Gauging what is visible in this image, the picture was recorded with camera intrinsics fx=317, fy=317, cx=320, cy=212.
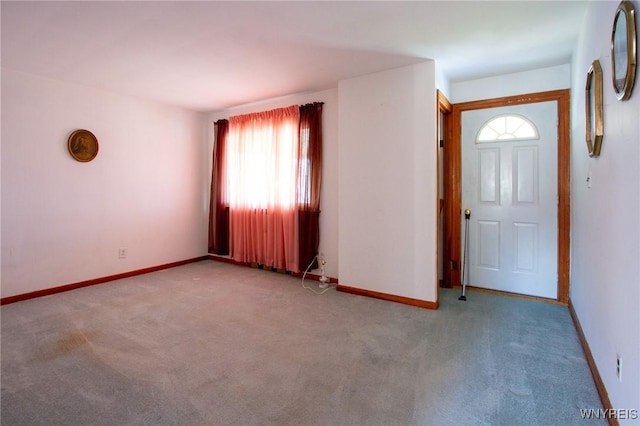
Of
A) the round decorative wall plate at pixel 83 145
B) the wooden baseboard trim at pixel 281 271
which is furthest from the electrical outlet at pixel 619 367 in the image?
the round decorative wall plate at pixel 83 145

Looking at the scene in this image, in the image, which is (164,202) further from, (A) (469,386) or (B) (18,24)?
(A) (469,386)

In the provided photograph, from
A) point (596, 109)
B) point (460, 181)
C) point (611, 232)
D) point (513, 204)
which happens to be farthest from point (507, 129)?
point (611, 232)

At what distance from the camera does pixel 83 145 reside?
386cm

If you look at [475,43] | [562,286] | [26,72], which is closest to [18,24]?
[26,72]

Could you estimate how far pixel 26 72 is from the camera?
11.1 ft

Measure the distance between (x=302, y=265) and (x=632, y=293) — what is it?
325 centimetres

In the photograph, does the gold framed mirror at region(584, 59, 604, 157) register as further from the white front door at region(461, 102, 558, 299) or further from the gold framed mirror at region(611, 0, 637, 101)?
the white front door at region(461, 102, 558, 299)

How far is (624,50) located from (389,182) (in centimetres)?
210

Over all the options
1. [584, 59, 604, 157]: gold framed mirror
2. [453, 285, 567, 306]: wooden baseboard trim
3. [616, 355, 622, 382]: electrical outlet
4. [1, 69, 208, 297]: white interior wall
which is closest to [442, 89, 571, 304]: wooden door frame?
[453, 285, 567, 306]: wooden baseboard trim

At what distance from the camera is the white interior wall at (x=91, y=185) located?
11.1 ft

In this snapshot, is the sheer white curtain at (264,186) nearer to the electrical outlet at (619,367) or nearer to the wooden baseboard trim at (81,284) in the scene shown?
the wooden baseboard trim at (81,284)

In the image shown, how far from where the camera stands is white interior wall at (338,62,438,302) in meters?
3.13

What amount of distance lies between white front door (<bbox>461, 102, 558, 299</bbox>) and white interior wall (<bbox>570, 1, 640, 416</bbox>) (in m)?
0.76

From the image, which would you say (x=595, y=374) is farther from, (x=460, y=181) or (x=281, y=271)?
(x=281, y=271)
